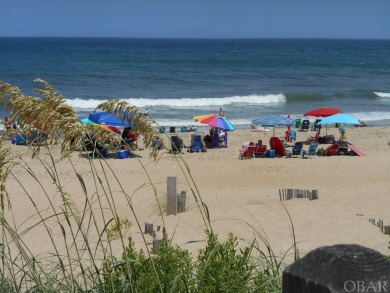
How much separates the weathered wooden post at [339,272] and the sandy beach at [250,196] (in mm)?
3278

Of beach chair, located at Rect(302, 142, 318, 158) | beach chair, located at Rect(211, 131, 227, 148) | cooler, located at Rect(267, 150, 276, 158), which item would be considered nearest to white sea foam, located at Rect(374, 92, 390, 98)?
beach chair, located at Rect(211, 131, 227, 148)

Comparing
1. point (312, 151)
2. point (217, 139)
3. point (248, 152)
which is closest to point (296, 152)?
point (312, 151)

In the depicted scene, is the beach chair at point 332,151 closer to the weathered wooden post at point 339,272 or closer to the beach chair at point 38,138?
the beach chair at point 38,138

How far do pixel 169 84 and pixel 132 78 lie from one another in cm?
479

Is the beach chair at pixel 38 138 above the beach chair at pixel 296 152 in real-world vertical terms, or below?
above

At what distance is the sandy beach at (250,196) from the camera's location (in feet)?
25.5

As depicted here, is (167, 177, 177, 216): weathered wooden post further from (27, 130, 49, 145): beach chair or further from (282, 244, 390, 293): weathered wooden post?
(282, 244, 390, 293): weathered wooden post

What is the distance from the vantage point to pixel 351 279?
1.04m

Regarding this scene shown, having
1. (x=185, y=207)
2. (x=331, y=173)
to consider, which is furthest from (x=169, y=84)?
(x=185, y=207)

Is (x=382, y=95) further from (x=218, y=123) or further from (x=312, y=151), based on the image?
(x=218, y=123)

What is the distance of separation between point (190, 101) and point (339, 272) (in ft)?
102

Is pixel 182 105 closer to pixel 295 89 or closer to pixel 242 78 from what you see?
pixel 295 89

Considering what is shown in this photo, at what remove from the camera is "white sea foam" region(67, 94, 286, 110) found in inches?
1192

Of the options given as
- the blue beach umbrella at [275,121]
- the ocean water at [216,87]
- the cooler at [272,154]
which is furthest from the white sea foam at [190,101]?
the cooler at [272,154]
